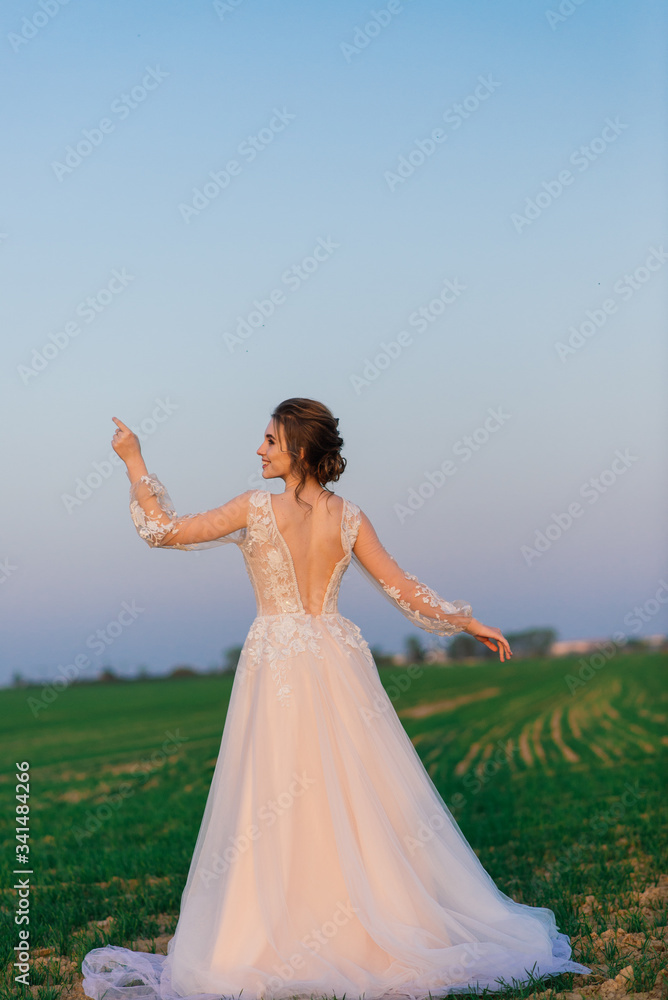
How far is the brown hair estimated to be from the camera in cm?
470

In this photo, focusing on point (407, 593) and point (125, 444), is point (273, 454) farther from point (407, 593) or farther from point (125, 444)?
point (407, 593)

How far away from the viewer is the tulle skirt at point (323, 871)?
424cm

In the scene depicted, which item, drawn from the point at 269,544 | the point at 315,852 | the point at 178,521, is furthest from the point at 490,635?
the point at 178,521

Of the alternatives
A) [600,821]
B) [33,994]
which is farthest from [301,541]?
[600,821]

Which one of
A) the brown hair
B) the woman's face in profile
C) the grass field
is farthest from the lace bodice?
the grass field

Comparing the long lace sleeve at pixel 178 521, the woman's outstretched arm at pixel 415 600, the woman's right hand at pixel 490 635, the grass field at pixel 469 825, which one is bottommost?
the grass field at pixel 469 825

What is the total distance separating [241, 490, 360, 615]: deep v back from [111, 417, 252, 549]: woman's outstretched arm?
0.29ft

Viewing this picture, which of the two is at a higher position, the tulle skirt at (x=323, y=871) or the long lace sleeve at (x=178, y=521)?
the long lace sleeve at (x=178, y=521)

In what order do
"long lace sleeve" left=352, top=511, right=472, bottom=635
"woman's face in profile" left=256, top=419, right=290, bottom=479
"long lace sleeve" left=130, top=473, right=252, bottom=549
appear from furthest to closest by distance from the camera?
1. "long lace sleeve" left=352, top=511, right=472, bottom=635
2. "woman's face in profile" left=256, top=419, right=290, bottom=479
3. "long lace sleeve" left=130, top=473, right=252, bottom=549

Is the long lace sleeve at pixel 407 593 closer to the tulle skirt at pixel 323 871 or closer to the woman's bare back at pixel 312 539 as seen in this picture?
the woman's bare back at pixel 312 539

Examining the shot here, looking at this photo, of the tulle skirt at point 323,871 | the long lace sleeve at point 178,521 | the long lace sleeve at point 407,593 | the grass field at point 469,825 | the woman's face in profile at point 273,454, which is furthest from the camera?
the grass field at point 469,825

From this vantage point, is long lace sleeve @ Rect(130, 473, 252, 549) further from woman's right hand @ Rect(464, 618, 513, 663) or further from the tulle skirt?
woman's right hand @ Rect(464, 618, 513, 663)

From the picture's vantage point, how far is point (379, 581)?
201 inches

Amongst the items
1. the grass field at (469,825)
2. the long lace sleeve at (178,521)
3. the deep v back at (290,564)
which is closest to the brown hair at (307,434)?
the deep v back at (290,564)
